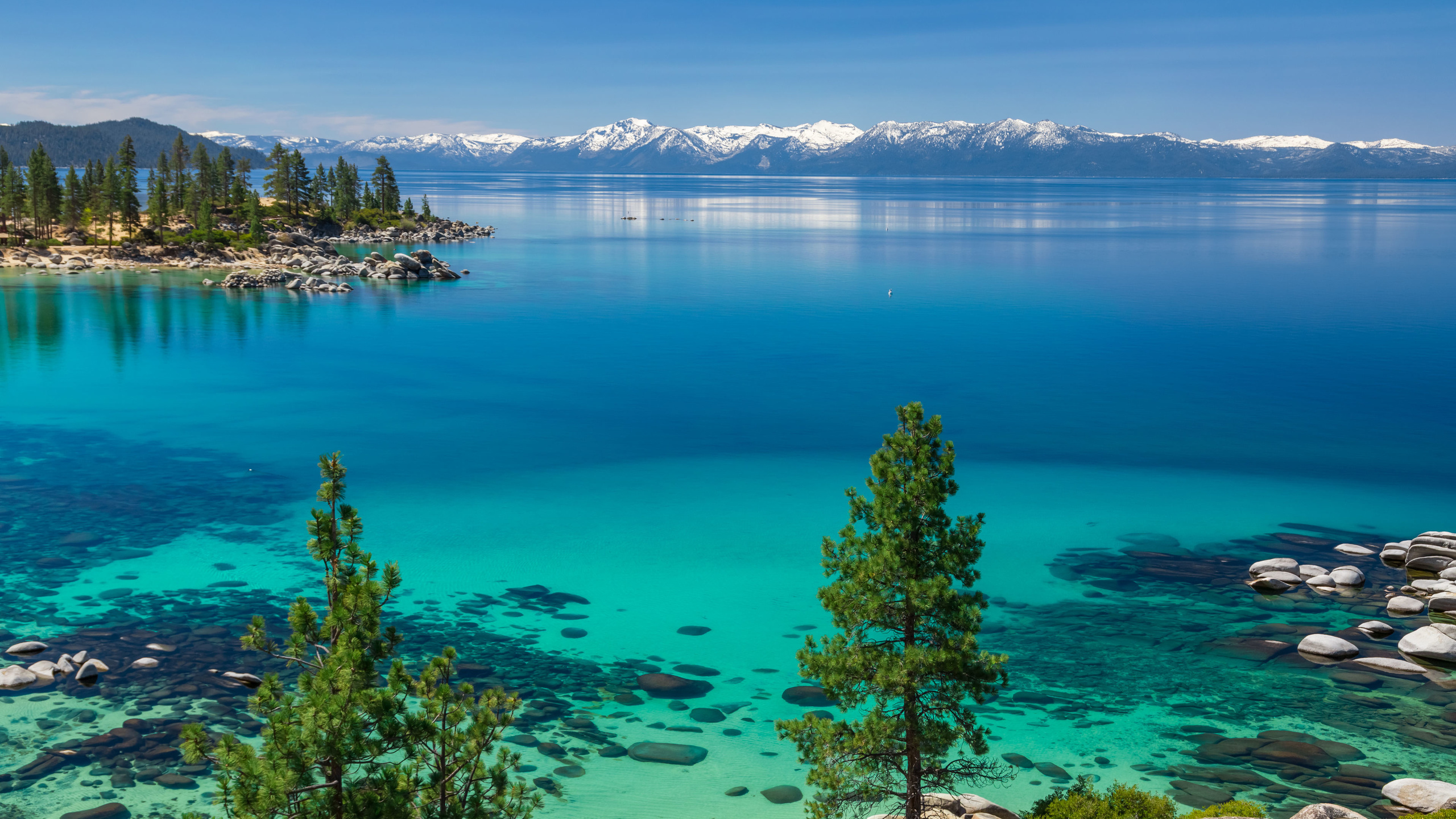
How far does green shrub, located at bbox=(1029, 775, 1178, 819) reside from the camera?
18703 millimetres

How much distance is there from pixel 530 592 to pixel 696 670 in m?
8.47

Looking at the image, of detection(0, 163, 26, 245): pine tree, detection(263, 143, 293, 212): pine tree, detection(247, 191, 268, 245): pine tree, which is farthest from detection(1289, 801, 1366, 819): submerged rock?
detection(263, 143, 293, 212): pine tree

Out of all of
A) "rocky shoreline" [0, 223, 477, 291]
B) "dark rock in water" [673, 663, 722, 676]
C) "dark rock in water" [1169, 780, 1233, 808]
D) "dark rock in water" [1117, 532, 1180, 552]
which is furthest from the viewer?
"rocky shoreline" [0, 223, 477, 291]

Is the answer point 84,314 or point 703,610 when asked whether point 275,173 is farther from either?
point 703,610

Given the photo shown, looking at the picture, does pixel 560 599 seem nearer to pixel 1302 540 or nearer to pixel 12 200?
pixel 1302 540

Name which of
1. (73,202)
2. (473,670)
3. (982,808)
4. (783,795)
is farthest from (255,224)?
(982,808)

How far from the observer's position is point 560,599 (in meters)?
34.8

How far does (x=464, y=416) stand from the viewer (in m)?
62.0

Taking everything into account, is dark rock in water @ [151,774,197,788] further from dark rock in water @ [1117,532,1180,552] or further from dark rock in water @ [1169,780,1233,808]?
dark rock in water @ [1117,532,1180,552]

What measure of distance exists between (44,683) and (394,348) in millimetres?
60914

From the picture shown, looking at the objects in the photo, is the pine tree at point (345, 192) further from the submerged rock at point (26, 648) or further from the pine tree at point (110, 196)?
the submerged rock at point (26, 648)

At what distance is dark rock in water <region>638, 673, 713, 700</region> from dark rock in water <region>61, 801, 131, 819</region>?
41.1ft

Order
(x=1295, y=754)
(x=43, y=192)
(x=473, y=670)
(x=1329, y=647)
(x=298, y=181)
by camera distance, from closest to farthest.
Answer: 1. (x=1295, y=754)
2. (x=473, y=670)
3. (x=1329, y=647)
4. (x=43, y=192)
5. (x=298, y=181)

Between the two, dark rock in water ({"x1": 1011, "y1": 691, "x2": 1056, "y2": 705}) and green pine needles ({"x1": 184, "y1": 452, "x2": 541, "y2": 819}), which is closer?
green pine needles ({"x1": 184, "y1": 452, "x2": 541, "y2": 819})
